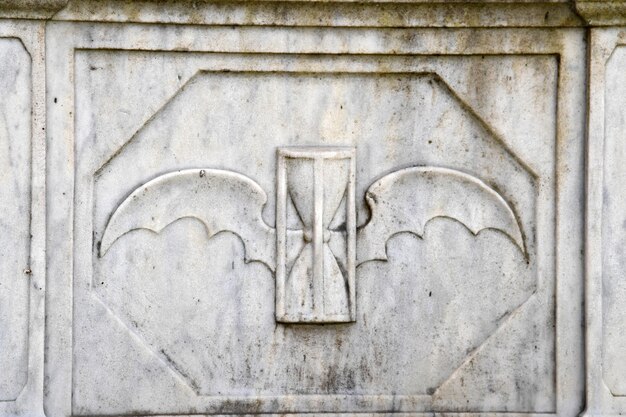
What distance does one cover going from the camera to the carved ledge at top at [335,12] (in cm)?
433

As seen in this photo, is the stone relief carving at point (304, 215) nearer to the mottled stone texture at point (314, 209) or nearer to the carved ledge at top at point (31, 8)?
the mottled stone texture at point (314, 209)

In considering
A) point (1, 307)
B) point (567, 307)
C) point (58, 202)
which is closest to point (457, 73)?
point (567, 307)

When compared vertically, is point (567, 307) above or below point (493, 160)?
below

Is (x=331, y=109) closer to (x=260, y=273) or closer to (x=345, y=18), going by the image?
(x=345, y=18)

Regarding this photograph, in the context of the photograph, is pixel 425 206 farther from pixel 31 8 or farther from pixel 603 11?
pixel 31 8

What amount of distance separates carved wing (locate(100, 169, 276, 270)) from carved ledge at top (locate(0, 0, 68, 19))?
0.73 meters

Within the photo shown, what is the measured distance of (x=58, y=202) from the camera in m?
4.38

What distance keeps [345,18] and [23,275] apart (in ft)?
5.04

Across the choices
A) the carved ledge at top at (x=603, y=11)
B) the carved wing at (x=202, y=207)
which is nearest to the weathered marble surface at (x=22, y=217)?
the carved wing at (x=202, y=207)

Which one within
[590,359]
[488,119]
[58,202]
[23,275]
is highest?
[488,119]

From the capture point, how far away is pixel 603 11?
14.5 feet

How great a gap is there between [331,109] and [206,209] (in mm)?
609

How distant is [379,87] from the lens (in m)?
4.49

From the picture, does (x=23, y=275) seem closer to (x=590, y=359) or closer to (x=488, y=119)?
(x=488, y=119)
